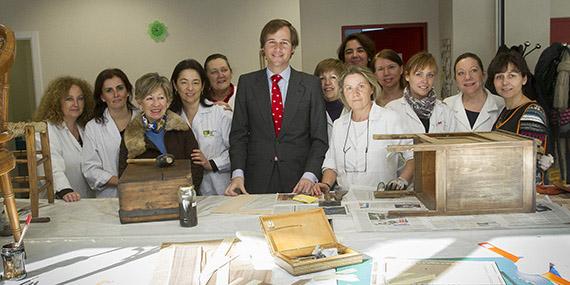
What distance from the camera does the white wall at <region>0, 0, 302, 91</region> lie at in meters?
5.65

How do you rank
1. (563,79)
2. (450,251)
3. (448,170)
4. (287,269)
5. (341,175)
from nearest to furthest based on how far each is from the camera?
(287,269) < (450,251) < (448,170) < (341,175) < (563,79)

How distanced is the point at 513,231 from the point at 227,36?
4.09 m

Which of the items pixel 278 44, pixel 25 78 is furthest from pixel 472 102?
pixel 25 78

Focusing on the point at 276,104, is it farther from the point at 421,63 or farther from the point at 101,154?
the point at 101,154

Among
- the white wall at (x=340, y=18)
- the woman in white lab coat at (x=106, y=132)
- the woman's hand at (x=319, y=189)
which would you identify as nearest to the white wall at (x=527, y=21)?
the white wall at (x=340, y=18)

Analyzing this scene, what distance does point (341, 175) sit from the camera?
299cm

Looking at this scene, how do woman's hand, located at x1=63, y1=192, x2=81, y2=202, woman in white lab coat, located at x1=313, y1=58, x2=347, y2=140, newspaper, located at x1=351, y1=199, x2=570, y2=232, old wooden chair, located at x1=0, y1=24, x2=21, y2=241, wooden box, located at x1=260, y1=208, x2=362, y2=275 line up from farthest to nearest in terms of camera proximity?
woman in white lab coat, located at x1=313, y1=58, x2=347, y2=140, woman's hand, located at x1=63, y1=192, x2=81, y2=202, newspaper, located at x1=351, y1=199, x2=570, y2=232, old wooden chair, located at x1=0, y1=24, x2=21, y2=241, wooden box, located at x1=260, y1=208, x2=362, y2=275

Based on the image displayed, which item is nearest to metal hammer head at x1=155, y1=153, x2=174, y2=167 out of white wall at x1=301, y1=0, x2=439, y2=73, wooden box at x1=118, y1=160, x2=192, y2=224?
wooden box at x1=118, y1=160, x2=192, y2=224

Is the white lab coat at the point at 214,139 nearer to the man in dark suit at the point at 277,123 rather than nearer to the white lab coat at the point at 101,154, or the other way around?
the man in dark suit at the point at 277,123

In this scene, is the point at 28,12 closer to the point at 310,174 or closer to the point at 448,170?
the point at 310,174

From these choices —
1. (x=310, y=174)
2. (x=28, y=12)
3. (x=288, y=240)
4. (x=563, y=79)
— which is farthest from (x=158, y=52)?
(x=288, y=240)

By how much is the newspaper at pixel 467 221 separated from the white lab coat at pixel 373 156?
1.92 ft

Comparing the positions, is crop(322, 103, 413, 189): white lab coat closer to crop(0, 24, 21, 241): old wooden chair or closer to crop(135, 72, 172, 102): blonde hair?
crop(135, 72, 172, 102): blonde hair

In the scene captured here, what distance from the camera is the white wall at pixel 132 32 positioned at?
18.5ft
